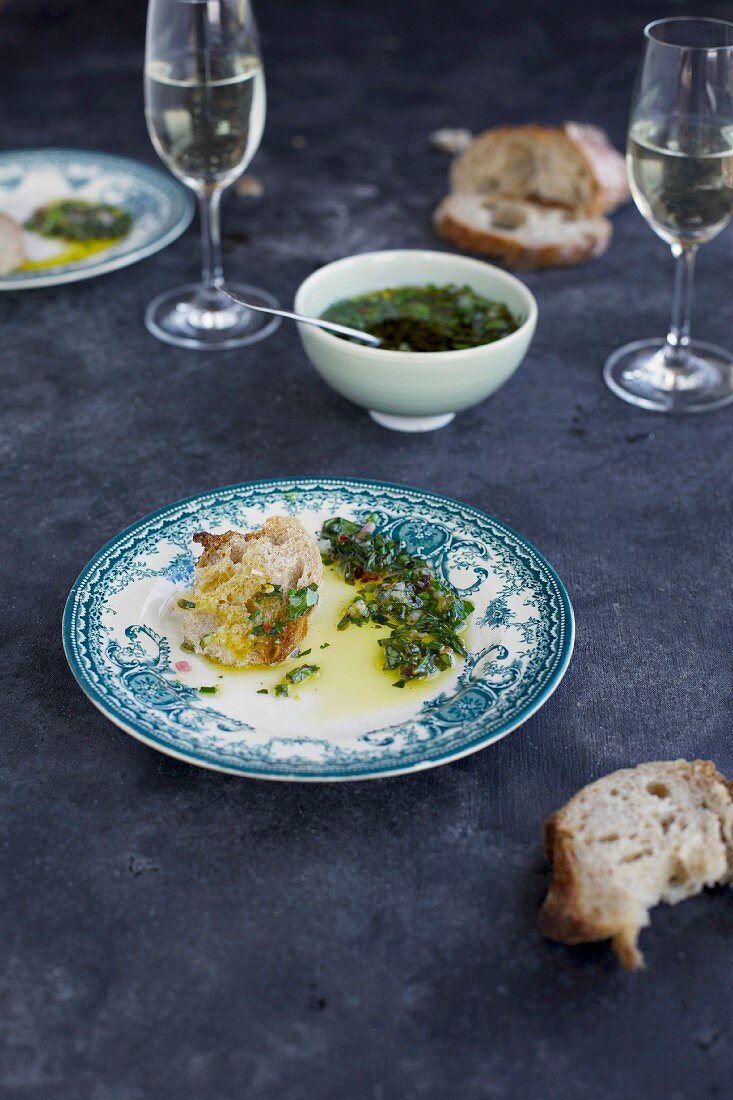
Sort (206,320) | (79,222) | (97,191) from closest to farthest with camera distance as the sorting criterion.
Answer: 1. (206,320)
2. (79,222)
3. (97,191)

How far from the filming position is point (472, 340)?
192cm

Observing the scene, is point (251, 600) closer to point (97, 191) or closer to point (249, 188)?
point (97, 191)

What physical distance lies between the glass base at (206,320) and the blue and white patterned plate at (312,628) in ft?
2.41

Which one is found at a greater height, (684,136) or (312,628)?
(684,136)

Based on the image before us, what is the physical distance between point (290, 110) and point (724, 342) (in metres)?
1.65

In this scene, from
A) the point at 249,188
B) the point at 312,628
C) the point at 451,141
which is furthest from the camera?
the point at 451,141

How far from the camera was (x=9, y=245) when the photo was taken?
2.34 m

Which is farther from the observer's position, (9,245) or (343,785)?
(9,245)

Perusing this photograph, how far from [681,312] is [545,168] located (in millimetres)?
762

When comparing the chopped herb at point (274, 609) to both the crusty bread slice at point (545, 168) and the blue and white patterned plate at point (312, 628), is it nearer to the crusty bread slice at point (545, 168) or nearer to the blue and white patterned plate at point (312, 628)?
the blue and white patterned plate at point (312, 628)

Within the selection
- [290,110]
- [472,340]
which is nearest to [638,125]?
[472,340]

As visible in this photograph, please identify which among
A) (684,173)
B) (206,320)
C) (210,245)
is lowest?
(206,320)

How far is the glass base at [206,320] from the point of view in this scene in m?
2.26

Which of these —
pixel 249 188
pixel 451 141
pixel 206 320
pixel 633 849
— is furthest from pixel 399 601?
pixel 451 141
